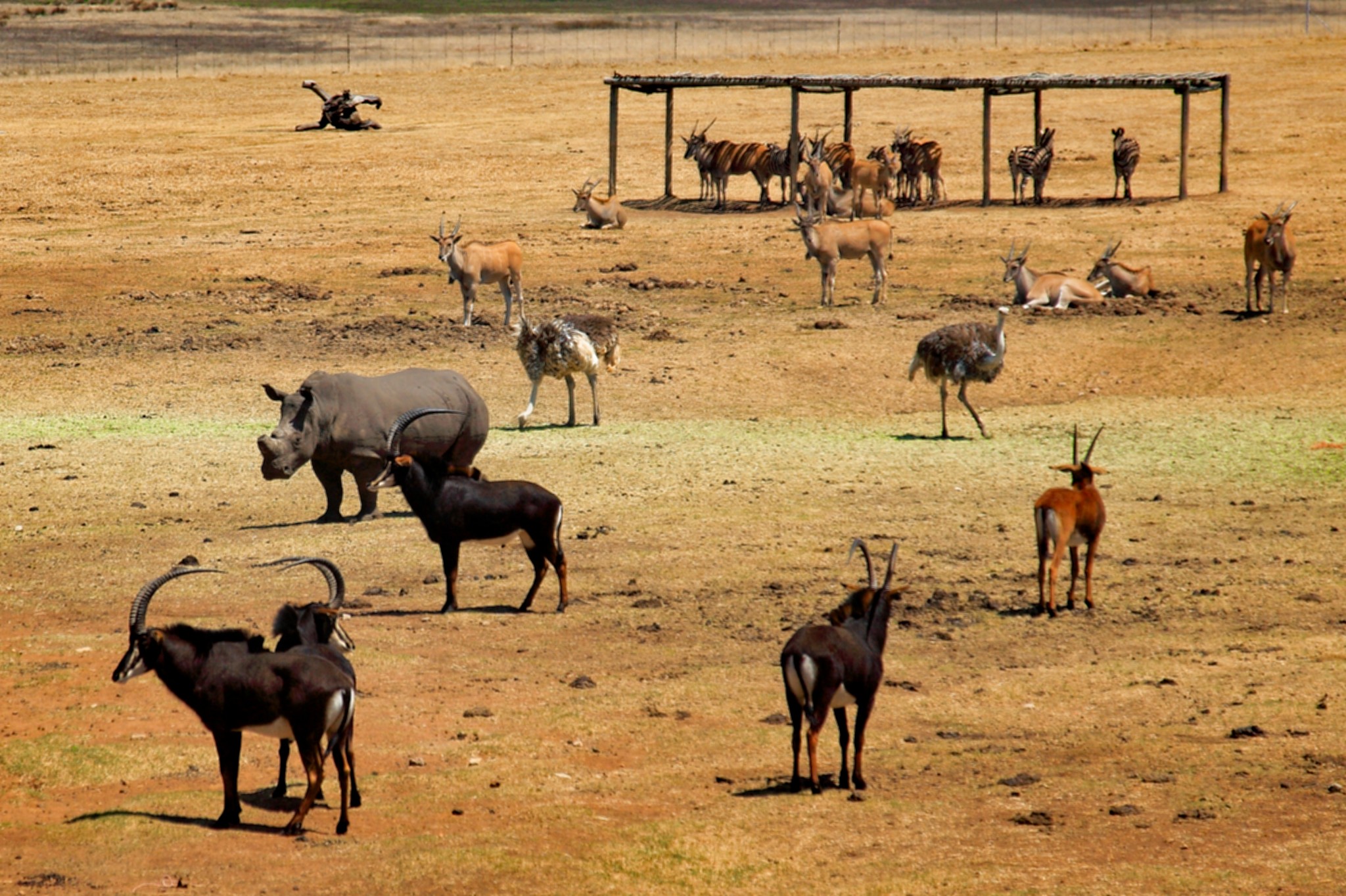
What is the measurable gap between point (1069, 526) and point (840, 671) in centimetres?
402

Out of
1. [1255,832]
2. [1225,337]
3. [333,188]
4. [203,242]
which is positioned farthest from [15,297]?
[1255,832]

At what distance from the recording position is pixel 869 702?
28.9ft

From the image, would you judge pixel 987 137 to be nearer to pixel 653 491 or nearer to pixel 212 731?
pixel 653 491

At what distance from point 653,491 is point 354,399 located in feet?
9.16

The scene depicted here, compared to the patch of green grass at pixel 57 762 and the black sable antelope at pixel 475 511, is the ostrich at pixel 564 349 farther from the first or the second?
the patch of green grass at pixel 57 762

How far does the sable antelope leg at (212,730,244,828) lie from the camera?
27.1ft

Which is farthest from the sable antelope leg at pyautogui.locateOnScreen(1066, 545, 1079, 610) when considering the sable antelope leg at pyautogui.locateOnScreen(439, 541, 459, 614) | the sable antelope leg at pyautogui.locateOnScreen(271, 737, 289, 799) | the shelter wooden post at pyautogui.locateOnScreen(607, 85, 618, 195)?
the shelter wooden post at pyautogui.locateOnScreen(607, 85, 618, 195)

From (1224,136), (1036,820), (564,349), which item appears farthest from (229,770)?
(1224,136)

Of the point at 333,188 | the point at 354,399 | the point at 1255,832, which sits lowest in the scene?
the point at 1255,832

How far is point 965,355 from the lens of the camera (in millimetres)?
18156

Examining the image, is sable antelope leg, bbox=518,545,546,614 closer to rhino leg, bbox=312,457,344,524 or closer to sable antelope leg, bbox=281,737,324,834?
rhino leg, bbox=312,457,344,524

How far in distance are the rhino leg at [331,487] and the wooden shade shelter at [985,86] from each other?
64.9 feet

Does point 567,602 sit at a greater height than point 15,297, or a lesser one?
lesser

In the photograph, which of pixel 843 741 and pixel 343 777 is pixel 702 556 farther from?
pixel 343 777
